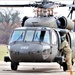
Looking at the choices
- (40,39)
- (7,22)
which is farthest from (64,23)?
(7,22)

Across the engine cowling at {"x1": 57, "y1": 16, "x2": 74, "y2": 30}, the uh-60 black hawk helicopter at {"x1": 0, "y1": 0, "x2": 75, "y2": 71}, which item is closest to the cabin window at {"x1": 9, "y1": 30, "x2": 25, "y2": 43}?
the uh-60 black hawk helicopter at {"x1": 0, "y1": 0, "x2": 75, "y2": 71}

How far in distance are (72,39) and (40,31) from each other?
8.33 ft

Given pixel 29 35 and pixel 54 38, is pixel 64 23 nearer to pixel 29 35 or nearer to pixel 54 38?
pixel 54 38

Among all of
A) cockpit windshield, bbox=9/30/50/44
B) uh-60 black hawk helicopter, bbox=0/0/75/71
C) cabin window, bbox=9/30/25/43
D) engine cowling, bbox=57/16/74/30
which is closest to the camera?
uh-60 black hawk helicopter, bbox=0/0/75/71

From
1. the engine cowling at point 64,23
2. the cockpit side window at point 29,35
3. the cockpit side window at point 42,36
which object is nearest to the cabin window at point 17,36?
the cockpit side window at point 29,35

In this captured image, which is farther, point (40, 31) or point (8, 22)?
point (8, 22)

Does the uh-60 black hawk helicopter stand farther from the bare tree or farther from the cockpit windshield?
the bare tree

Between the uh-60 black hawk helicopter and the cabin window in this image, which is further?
the cabin window

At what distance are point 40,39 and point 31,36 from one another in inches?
17.7

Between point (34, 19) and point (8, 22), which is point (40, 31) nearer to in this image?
point (34, 19)

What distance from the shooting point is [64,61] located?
19.0 metres

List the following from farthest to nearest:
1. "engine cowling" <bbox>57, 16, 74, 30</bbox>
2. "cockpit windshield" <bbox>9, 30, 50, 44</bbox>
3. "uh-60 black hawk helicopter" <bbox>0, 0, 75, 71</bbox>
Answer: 1. "engine cowling" <bbox>57, 16, 74, 30</bbox>
2. "cockpit windshield" <bbox>9, 30, 50, 44</bbox>
3. "uh-60 black hawk helicopter" <bbox>0, 0, 75, 71</bbox>

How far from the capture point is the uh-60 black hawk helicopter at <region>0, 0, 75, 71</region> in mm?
17984

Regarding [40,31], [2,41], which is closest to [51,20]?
[40,31]
